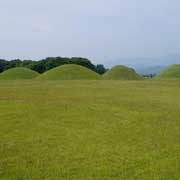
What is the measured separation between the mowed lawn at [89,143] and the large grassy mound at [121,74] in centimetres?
3352

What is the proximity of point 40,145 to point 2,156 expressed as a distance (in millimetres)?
941

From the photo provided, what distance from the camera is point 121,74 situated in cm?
4553

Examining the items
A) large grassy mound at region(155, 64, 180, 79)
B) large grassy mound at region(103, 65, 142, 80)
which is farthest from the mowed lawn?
large grassy mound at region(155, 64, 180, 79)

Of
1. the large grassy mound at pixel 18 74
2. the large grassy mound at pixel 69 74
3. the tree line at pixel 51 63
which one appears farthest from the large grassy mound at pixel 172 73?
the large grassy mound at pixel 18 74

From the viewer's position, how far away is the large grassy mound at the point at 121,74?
145 ft

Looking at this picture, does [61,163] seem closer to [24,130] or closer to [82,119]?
[24,130]

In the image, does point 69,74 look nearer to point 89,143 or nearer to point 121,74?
point 121,74

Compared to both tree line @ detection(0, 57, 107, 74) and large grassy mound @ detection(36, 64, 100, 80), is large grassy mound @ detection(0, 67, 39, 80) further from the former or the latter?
tree line @ detection(0, 57, 107, 74)

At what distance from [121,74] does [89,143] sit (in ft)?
130

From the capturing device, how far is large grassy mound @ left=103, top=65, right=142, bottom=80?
145 feet

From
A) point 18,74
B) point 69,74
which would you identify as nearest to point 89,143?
point 69,74

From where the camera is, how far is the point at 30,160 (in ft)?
18.0

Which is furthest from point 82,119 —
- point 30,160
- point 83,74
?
point 83,74

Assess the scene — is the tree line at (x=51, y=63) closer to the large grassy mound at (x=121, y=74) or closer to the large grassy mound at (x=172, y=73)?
the large grassy mound at (x=121, y=74)
